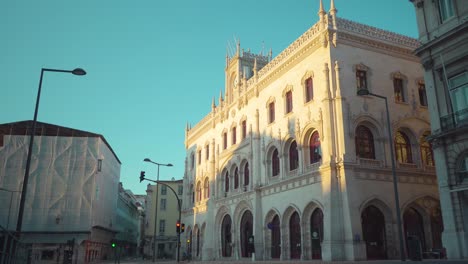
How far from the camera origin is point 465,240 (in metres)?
18.1

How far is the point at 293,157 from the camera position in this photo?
3050 centimetres

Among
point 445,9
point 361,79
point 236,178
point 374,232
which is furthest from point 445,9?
point 236,178

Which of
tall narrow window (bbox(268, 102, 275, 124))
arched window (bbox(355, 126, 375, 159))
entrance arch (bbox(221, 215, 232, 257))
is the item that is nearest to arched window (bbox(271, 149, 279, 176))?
tall narrow window (bbox(268, 102, 275, 124))

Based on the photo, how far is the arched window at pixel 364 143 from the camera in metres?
26.7

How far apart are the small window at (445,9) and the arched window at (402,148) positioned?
9692 millimetres

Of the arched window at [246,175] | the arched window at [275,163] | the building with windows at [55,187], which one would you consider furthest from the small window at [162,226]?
the arched window at [275,163]

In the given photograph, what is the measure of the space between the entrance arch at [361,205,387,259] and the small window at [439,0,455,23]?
1186cm

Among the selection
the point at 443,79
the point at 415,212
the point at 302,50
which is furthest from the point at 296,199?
the point at 443,79

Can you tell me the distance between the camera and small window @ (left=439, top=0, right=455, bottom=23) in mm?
20008

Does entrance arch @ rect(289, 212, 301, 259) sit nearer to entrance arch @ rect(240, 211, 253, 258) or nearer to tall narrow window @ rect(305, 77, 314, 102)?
entrance arch @ rect(240, 211, 253, 258)

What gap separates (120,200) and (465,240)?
61.3 m

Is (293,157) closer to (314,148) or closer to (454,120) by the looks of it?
(314,148)

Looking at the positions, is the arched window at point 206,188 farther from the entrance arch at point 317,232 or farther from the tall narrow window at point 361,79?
the tall narrow window at point 361,79

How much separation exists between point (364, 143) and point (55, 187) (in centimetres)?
3172
